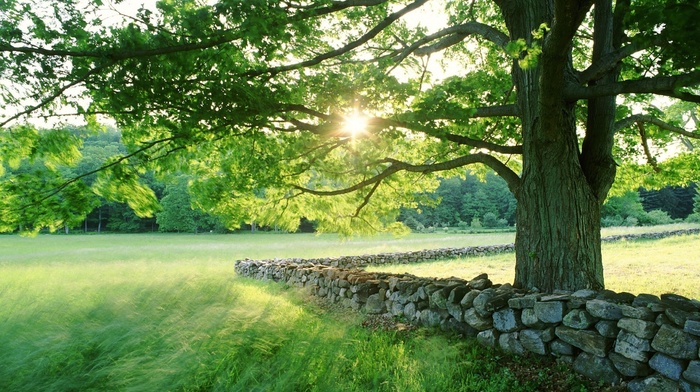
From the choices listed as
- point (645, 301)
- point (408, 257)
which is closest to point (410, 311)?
point (645, 301)

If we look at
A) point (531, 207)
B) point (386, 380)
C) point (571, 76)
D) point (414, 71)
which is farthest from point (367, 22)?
point (386, 380)

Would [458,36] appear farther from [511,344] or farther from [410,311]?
[511,344]

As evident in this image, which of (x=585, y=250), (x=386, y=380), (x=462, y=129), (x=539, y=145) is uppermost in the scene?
(x=462, y=129)

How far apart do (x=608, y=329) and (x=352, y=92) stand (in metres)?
4.72

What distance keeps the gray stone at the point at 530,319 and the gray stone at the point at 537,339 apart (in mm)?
65

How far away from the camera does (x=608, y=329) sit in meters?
4.51

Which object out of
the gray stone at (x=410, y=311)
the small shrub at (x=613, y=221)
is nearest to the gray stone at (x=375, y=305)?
the gray stone at (x=410, y=311)

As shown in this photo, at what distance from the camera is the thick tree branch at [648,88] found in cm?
→ 430

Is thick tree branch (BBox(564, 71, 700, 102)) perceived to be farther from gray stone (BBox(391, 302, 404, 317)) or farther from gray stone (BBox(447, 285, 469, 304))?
gray stone (BBox(391, 302, 404, 317))

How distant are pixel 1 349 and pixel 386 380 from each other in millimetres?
4221

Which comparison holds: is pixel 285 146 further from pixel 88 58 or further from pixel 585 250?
pixel 585 250

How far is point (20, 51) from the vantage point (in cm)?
462

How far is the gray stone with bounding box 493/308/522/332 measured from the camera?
5.56 metres

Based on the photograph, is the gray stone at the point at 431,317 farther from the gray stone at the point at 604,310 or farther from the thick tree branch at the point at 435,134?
the thick tree branch at the point at 435,134
